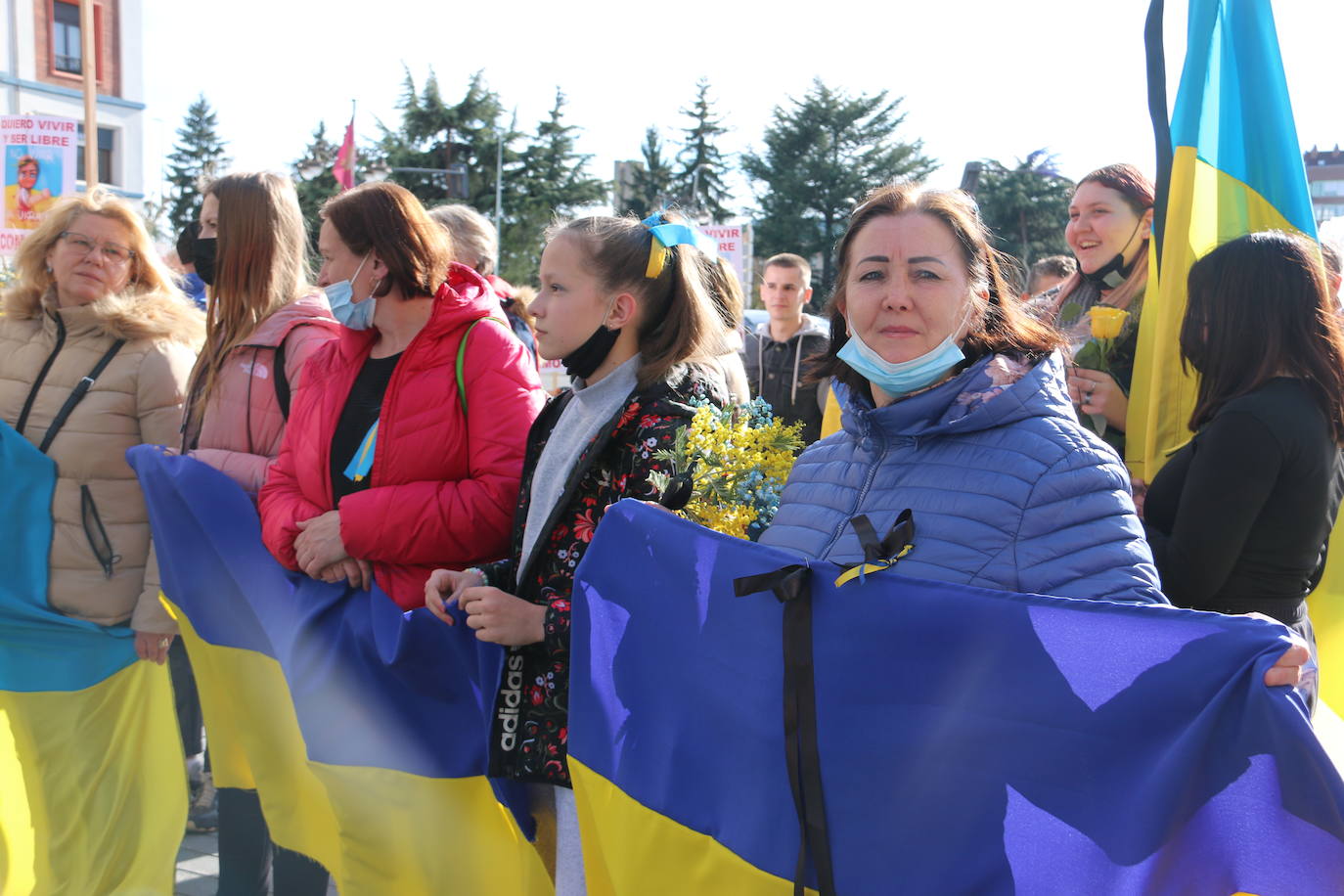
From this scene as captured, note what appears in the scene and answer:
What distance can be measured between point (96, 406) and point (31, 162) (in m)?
9.49

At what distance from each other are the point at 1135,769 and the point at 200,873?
377 centimetres

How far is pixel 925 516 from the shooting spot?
1.86m

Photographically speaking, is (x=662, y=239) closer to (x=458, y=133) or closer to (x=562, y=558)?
(x=562, y=558)

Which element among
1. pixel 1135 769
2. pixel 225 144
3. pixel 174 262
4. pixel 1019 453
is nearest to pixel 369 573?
pixel 1019 453

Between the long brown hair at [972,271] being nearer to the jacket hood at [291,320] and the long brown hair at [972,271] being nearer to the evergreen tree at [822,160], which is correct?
the jacket hood at [291,320]

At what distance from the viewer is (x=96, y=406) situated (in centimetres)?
376

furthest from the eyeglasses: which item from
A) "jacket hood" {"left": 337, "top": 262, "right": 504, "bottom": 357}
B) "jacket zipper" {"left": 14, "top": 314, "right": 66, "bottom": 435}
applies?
"jacket hood" {"left": 337, "top": 262, "right": 504, "bottom": 357}

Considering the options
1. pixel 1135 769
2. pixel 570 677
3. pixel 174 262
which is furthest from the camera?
pixel 174 262

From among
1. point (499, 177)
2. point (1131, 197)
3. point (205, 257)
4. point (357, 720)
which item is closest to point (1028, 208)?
point (499, 177)

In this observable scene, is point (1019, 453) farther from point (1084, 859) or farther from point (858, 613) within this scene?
point (1084, 859)

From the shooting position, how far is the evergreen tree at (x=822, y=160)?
184ft

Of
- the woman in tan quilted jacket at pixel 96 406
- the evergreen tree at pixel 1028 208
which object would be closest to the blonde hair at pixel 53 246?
the woman in tan quilted jacket at pixel 96 406

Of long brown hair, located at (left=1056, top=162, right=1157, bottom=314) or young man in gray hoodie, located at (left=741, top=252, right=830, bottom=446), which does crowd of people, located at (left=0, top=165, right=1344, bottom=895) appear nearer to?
long brown hair, located at (left=1056, top=162, right=1157, bottom=314)

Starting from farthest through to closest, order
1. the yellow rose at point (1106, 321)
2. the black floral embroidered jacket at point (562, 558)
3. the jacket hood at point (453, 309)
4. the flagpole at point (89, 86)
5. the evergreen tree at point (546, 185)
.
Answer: the evergreen tree at point (546, 185), the flagpole at point (89, 86), the yellow rose at point (1106, 321), the jacket hood at point (453, 309), the black floral embroidered jacket at point (562, 558)
